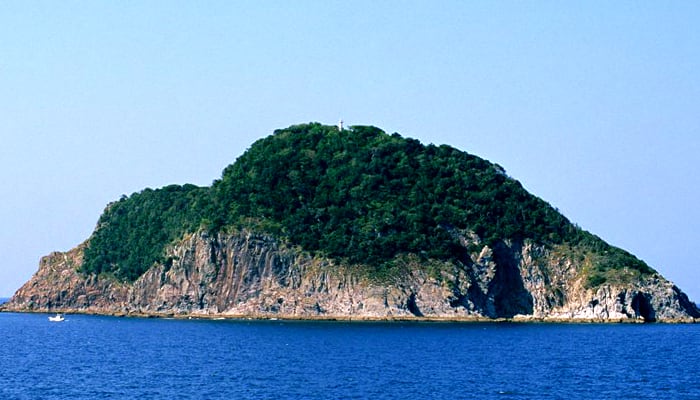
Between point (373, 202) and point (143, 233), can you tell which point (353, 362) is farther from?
point (143, 233)

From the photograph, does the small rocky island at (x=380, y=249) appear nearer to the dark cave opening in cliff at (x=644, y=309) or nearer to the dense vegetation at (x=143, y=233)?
the dark cave opening in cliff at (x=644, y=309)

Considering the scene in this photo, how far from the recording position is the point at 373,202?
15725 centimetres

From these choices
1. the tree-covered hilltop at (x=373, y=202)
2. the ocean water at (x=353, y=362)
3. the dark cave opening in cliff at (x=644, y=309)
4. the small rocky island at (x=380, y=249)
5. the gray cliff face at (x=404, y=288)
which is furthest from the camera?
the tree-covered hilltop at (x=373, y=202)

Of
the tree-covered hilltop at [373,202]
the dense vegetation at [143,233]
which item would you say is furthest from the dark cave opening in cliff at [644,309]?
the dense vegetation at [143,233]

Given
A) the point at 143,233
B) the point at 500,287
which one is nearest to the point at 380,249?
the point at 500,287

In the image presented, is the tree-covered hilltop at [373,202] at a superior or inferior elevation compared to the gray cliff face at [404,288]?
superior

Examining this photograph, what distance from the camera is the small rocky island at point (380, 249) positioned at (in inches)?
5704

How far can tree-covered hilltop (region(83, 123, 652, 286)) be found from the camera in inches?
5906

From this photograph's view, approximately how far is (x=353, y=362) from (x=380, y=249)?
64006mm

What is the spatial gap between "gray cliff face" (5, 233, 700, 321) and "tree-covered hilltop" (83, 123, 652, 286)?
2456 millimetres

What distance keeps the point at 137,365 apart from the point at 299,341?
26994mm

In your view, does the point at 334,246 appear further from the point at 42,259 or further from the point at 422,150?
the point at 42,259

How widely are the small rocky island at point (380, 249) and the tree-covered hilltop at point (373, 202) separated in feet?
0.70

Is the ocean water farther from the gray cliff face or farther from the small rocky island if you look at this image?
the small rocky island
